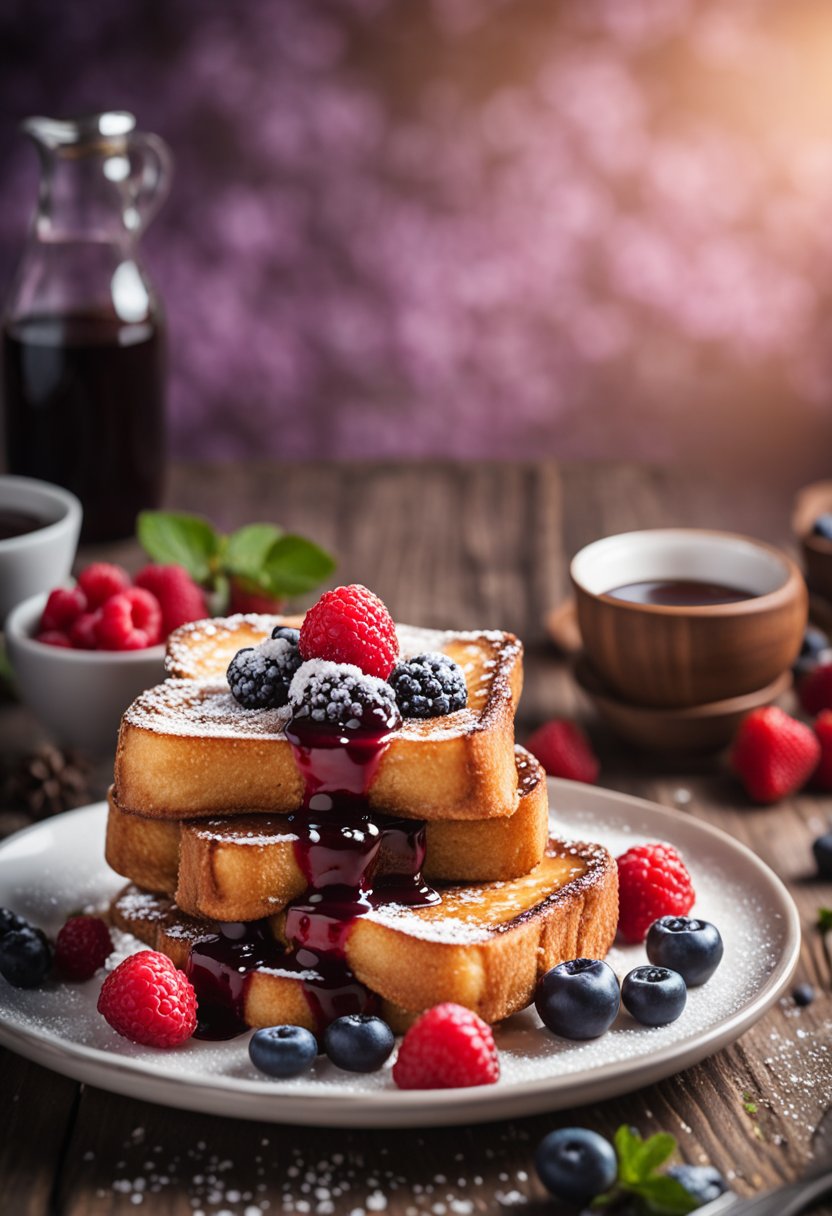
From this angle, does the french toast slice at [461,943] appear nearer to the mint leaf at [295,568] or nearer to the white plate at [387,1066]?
the white plate at [387,1066]

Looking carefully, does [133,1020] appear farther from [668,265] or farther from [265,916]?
[668,265]

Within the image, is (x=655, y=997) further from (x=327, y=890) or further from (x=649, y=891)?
(x=327, y=890)

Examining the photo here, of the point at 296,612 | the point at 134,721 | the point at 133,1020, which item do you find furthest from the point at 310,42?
the point at 133,1020

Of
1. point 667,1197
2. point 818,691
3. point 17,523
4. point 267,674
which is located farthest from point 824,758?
point 17,523

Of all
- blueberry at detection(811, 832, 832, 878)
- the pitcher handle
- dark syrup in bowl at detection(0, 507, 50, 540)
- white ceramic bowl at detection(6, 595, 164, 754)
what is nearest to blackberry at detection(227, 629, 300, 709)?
white ceramic bowl at detection(6, 595, 164, 754)

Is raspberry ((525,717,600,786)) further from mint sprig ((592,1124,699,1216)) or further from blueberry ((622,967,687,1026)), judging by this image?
mint sprig ((592,1124,699,1216))
